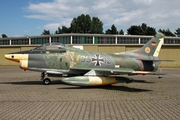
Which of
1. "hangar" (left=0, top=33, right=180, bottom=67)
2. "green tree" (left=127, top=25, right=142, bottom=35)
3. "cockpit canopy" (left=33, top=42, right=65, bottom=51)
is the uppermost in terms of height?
"green tree" (left=127, top=25, right=142, bottom=35)

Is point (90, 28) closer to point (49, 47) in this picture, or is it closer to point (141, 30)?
point (141, 30)

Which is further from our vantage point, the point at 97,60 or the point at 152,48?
the point at 152,48

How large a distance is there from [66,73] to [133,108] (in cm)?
747

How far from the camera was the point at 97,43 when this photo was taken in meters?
52.2

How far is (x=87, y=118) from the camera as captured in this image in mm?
5641

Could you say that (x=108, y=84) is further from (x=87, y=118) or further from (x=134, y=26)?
(x=134, y=26)

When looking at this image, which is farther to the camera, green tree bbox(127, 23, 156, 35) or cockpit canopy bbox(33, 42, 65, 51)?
green tree bbox(127, 23, 156, 35)

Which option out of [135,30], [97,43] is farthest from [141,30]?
[97,43]

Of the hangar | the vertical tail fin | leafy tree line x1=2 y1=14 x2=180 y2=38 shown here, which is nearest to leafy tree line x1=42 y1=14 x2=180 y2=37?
leafy tree line x1=2 y1=14 x2=180 y2=38

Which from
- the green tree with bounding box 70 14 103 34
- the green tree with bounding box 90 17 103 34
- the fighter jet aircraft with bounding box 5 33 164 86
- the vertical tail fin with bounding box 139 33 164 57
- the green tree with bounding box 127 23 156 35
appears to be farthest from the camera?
the green tree with bounding box 127 23 156 35

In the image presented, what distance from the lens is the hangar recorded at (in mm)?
44781

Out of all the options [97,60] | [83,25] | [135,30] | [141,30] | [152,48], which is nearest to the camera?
[97,60]

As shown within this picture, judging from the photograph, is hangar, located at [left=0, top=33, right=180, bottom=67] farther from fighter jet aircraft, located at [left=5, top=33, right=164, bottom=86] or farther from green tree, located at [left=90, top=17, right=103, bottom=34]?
green tree, located at [left=90, top=17, right=103, bottom=34]

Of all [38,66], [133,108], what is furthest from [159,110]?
[38,66]
